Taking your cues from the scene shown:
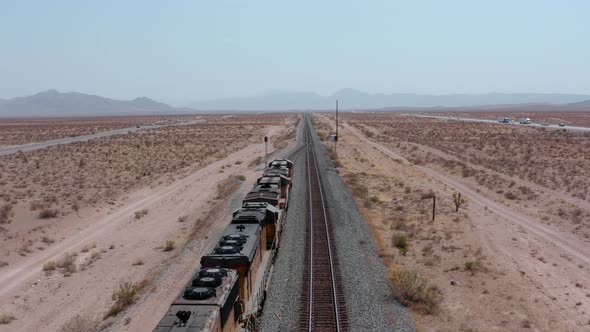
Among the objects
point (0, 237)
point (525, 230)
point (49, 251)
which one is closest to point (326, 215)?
point (525, 230)

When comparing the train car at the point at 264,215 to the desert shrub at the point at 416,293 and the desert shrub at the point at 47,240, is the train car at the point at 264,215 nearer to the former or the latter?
the desert shrub at the point at 416,293

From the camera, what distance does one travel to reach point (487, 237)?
1093 inches

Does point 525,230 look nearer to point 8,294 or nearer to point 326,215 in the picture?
point 326,215

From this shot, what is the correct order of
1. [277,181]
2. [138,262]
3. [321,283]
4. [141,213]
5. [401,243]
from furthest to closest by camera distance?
[141,213] < [277,181] < [401,243] < [138,262] < [321,283]

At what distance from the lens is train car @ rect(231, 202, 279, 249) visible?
19.2 meters

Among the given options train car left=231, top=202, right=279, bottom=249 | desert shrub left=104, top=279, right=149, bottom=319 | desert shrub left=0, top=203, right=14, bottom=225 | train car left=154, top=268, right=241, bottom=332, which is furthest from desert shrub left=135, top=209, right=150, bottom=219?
train car left=154, top=268, right=241, bottom=332

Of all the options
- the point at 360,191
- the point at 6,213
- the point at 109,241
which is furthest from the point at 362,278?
the point at 6,213

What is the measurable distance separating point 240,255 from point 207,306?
3222mm

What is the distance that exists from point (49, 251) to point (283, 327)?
18.3m

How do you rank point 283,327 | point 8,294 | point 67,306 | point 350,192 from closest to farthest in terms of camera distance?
point 283,327
point 67,306
point 8,294
point 350,192

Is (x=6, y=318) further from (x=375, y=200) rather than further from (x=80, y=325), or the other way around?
(x=375, y=200)

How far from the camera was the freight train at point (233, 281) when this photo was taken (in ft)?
35.4

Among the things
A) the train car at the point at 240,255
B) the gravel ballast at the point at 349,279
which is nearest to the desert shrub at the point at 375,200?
the gravel ballast at the point at 349,279

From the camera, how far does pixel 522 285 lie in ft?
67.3
